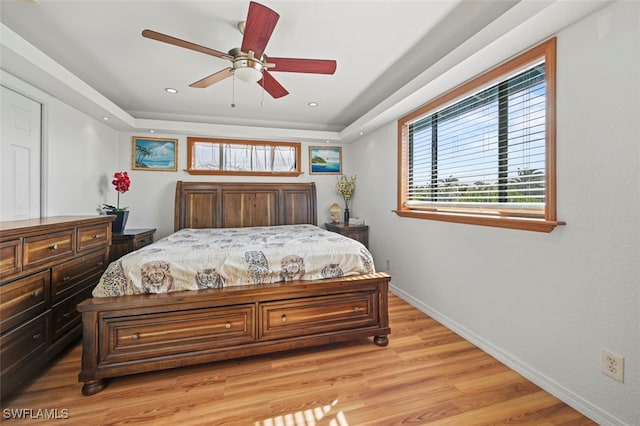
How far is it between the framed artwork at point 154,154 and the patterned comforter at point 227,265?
7.48 feet

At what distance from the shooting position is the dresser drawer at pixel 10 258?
1.60m

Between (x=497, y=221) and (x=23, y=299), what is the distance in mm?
3295

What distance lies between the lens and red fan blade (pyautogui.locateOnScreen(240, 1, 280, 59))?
1.50m

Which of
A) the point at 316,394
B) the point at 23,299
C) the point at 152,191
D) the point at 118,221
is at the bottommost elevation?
the point at 316,394

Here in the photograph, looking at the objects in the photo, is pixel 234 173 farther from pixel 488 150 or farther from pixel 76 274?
pixel 488 150

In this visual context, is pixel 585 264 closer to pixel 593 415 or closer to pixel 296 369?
pixel 593 415

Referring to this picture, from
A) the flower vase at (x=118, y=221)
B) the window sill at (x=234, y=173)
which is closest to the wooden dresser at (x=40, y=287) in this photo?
the flower vase at (x=118, y=221)

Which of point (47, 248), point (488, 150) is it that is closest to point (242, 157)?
point (47, 248)

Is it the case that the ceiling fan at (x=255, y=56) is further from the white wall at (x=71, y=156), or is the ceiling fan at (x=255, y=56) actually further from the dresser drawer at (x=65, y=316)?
the dresser drawer at (x=65, y=316)

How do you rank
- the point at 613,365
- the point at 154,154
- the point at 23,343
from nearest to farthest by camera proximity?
the point at 613,365
the point at 23,343
the point at 154,154

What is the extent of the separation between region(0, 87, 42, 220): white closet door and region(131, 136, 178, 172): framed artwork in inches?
56.9

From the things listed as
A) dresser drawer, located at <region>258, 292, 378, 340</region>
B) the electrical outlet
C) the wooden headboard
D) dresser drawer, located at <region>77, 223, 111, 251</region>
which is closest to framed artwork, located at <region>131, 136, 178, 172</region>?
the wooden headboard

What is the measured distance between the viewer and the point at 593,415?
5.09ft

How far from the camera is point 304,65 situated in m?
2.03
